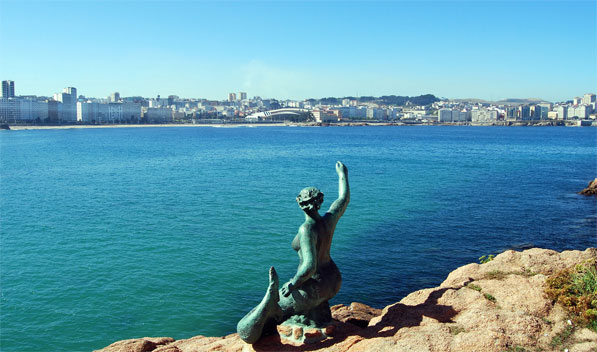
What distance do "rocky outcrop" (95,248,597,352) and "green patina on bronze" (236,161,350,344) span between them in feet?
0.91

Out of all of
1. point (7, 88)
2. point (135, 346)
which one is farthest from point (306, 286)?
point (7, 88)

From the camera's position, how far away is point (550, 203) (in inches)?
1059

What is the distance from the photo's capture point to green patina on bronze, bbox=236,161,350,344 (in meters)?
5.72

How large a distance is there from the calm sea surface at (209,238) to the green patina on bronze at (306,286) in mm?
5530

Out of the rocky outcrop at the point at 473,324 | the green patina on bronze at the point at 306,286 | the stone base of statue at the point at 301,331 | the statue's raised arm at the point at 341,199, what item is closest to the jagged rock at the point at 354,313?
the rocky outcrop at the point at 473,324

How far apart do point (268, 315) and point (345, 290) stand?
7.75m

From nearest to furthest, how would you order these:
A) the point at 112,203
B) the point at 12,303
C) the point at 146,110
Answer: the point at 12,303
the point at 112,203
the point at 146,110

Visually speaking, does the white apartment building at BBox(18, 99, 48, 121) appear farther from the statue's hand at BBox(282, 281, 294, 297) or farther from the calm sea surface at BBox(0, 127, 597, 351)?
the statue's hand at BBox(282, 281, 294, 297)

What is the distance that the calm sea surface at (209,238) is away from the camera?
12234 mm

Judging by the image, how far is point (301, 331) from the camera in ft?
19.5

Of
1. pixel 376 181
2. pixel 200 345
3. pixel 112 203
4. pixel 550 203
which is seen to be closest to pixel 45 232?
pixel 112 203

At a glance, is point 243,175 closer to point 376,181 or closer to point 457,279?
point 376,181

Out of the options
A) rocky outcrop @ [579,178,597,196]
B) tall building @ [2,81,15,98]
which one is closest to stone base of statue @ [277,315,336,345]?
rocky outcrop @ [579,178,597,196]

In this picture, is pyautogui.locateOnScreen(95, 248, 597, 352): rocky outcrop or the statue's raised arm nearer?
pyautogui.locateOnScreen(95, 248, 597, 352): rocky outcrop
